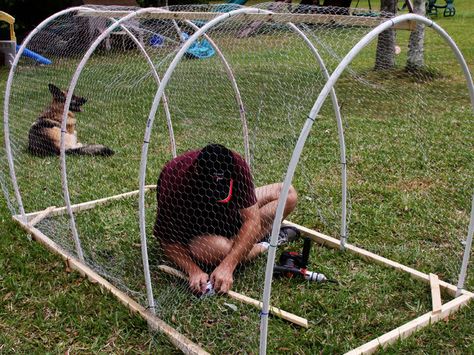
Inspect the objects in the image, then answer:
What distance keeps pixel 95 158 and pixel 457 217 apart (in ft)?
12.8

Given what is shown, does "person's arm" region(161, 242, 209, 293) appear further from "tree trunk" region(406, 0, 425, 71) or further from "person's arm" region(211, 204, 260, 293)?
"tree trunk" region(406, 0, 425, 71)

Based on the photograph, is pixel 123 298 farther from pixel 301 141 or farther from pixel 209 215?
pixel 301 141

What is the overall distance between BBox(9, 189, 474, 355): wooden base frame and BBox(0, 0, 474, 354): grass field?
0.19ft

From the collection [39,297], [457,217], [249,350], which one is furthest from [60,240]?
[457,217]

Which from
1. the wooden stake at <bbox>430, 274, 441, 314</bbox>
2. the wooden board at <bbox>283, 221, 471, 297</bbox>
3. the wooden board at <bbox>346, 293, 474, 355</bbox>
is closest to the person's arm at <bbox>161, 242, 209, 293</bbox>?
the wooden board at <bbox>346, 293, 474, 355</bbox>

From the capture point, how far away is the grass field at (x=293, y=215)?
10.1ft

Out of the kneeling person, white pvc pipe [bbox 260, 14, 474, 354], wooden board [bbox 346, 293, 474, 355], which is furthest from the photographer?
the kneeling person

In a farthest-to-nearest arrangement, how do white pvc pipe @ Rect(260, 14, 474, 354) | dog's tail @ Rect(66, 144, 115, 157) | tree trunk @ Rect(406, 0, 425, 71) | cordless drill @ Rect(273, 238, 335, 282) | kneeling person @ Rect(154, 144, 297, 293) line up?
dog's tail @ Rect(66, 144, 115, 157) < tree trunk @ Rect(406, 0, 425, 71) < cordless drill @ Rect(273, 238, 335, 282) < kneeling person @ Rect(154, 144, 297, 293) < white pvc pipe @ Rect(260, 14, 474, 354)

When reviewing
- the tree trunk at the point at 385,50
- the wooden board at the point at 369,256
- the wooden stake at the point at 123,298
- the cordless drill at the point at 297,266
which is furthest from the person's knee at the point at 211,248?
the tree trunk at the point at 385,50

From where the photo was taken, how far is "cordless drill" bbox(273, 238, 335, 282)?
3.57m

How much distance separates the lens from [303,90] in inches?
256

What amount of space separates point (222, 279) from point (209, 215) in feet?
1.34

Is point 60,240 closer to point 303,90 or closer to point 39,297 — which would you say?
point 39,297

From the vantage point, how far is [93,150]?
6.32m
